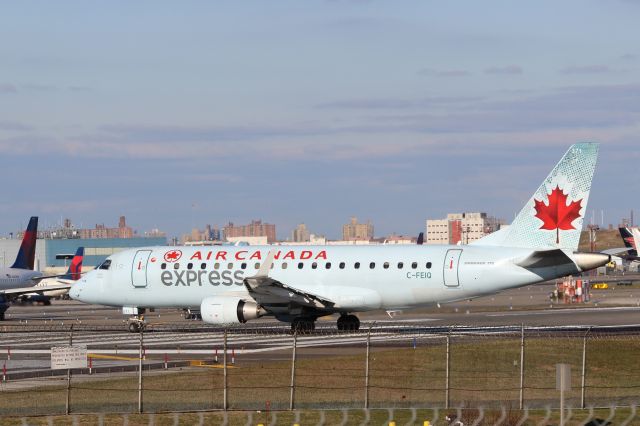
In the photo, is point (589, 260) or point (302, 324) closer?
point (589, 260)

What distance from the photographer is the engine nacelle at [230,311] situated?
47.5 meters

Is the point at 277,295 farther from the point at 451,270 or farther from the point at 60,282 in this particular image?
the point at 60,282

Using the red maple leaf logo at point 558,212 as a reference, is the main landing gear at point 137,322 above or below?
below

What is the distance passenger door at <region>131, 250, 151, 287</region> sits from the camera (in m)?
52.9

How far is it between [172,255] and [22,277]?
35.3m

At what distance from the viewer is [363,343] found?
44.5 meters

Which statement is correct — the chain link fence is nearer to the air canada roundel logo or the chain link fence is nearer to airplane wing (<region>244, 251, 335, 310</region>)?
airplane wing (<region>244, 251, 335, 310</region>)

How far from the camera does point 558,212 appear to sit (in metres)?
46.8

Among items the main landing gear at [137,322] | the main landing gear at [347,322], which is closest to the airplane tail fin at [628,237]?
the main landing gear at [347,322]

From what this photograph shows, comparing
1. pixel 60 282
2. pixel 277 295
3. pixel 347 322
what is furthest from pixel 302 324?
pixel 60 282

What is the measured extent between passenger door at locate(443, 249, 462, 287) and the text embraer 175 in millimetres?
40

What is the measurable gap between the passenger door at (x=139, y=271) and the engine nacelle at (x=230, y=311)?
18.9 feet

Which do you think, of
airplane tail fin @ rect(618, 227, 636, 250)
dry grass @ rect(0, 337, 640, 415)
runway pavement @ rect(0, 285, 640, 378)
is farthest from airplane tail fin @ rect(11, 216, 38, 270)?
airplane tail fin @ rect(618, 227, 636, 250)

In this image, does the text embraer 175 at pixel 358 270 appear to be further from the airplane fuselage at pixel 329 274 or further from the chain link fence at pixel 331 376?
the chain link fence at pixel 331 376
